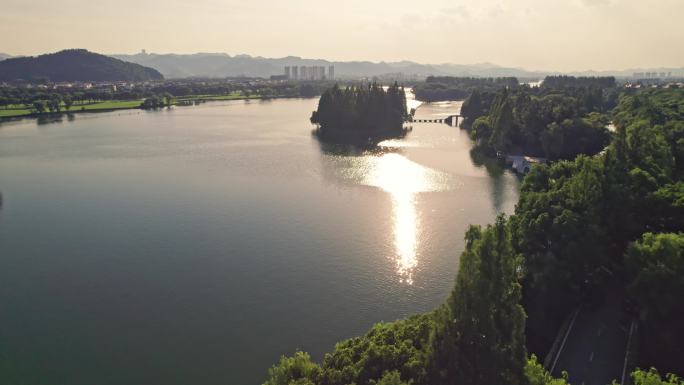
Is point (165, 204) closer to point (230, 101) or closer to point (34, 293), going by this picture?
point (34, 293)

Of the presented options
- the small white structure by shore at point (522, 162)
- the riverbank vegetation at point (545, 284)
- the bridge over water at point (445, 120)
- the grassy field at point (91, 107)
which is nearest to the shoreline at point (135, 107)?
the grassy field at point (91, 107)

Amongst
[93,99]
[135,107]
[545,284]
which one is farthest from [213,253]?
[93,99]

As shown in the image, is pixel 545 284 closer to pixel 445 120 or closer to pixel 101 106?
pixel 445 120

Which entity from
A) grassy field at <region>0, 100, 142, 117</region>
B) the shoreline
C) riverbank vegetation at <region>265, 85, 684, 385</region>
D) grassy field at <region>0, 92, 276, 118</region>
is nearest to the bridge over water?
riverbank vegetation at <region>265, 85, 684, 385</region>

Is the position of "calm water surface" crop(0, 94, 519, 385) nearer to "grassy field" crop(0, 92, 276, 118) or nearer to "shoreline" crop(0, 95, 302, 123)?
"shoreline" crop(0, 95, 302, 123)

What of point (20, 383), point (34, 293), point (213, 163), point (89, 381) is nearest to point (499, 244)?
point (89, 381)
